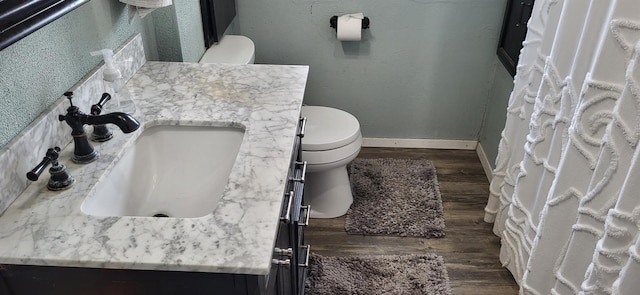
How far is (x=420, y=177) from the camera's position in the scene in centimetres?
254

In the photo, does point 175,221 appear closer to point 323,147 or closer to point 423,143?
point 323,147

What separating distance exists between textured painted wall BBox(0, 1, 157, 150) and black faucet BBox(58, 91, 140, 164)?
0.07m

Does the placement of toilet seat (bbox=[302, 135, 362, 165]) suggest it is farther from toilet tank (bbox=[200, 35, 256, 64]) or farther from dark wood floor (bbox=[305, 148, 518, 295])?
toilet tank (bbox=[200, 35, 256, 64])

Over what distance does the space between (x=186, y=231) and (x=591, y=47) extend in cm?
117

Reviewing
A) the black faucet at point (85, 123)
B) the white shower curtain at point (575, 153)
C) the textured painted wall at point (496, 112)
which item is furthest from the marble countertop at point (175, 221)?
the textured painted wall at point (496, 112)

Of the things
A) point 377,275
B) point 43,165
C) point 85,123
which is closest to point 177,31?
point 85,123

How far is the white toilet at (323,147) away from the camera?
6.73ft

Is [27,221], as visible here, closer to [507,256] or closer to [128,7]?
[128,7]

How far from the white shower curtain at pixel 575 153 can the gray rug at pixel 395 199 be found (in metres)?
0.40

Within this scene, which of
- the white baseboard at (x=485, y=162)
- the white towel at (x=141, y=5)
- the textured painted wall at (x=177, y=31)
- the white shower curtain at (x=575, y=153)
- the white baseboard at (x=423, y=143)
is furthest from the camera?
the white baseboard at (x=423, y=143)

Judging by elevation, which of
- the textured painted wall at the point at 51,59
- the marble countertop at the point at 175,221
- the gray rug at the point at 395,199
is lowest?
the gray rug at the point at 395,199

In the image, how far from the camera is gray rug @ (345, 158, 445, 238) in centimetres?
219

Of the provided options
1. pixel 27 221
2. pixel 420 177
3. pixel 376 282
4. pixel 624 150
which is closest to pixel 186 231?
pixel 27 221

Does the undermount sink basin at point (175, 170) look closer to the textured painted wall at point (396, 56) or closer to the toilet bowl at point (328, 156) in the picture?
the toilet bowl at point (328, 156)
